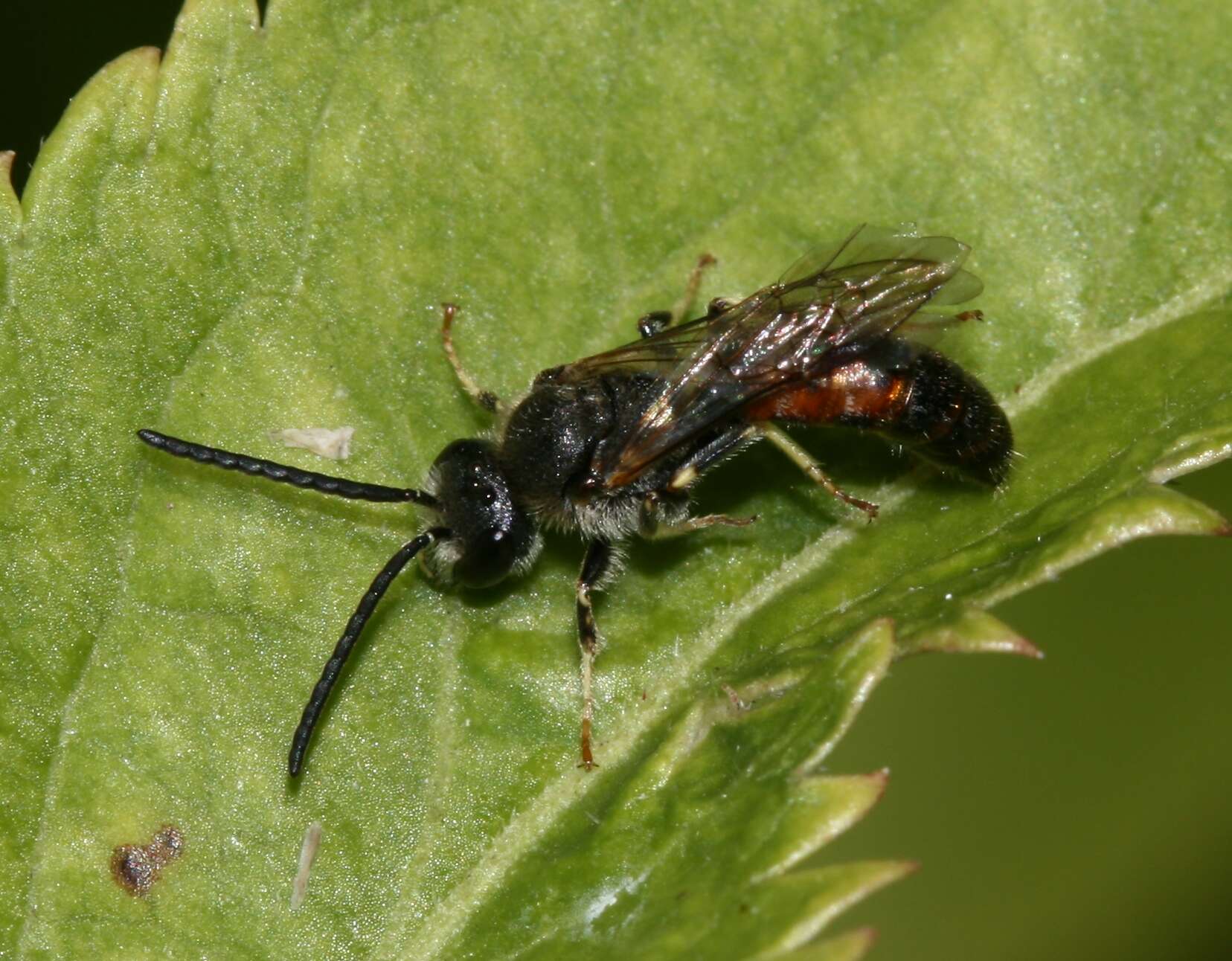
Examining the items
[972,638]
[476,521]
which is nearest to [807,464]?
[476,521]

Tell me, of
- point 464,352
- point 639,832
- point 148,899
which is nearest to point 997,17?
point 464,352

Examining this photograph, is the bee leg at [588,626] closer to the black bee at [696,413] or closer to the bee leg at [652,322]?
the black bee at [696,413]

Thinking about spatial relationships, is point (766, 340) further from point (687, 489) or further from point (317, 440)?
point (317, 440)

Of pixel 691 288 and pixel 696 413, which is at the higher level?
pixel 691 288

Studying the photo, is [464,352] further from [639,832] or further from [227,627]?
[639,832]

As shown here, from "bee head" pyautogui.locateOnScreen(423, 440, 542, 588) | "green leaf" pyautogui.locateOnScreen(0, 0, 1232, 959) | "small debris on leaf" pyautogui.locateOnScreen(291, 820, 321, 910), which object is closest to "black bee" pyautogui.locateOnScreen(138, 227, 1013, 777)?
"bee head" pyautogui.locateOnScreen(423, 440, 542, 588)

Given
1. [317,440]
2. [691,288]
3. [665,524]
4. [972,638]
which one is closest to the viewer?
[972,638]

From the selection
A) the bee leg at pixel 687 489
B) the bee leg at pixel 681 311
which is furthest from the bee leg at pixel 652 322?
the bee leg at pixel 687 489
